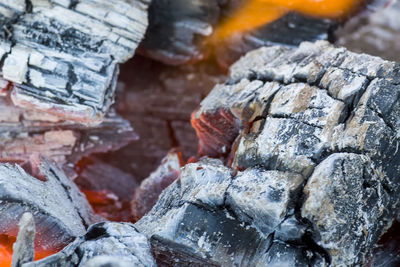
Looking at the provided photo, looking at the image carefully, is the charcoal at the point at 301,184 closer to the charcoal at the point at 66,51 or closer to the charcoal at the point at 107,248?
the charcoal at the point at 107,248

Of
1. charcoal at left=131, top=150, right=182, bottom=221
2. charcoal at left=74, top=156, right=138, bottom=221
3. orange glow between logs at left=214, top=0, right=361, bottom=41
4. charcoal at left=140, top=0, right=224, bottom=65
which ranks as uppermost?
orange glow between logs at left=214, top=0, right=361, bottom=41

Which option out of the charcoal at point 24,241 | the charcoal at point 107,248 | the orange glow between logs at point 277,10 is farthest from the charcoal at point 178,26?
the charcoal at point 24,241

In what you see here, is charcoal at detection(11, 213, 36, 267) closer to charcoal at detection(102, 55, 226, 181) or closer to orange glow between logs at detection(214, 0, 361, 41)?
charcoal at detection(102, 55, 226, 181)

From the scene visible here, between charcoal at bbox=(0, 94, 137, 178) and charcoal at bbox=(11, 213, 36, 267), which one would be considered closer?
charcoal at bbox=(11, 213, 36, 267)

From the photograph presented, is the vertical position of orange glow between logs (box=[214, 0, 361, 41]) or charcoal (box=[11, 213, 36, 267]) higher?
orange glow between logs (box=[214, 0, 361, 41])

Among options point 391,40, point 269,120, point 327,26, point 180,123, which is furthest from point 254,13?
point 391,40

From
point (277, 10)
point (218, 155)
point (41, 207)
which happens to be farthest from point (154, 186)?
point (277, 10)

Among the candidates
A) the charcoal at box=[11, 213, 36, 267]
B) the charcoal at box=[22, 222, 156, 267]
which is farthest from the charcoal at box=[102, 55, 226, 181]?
the charcoal at box=[11, 213, 36, 267]
